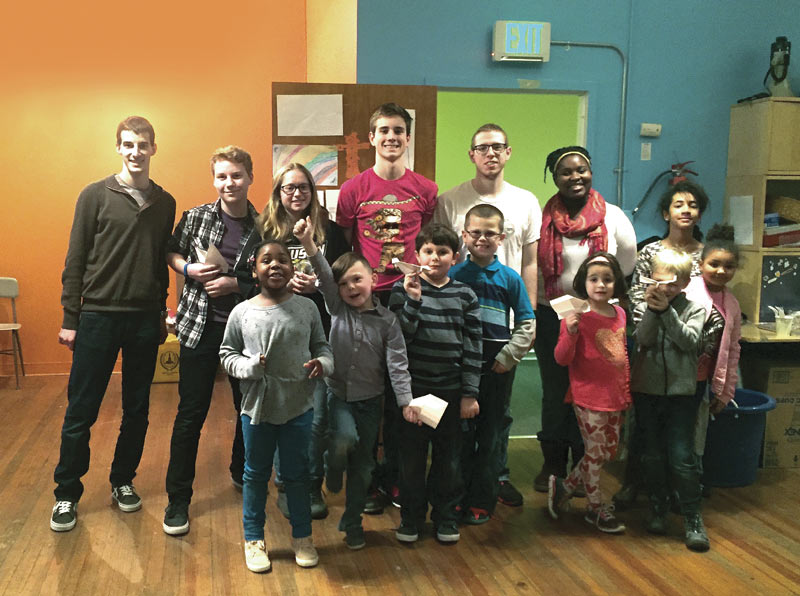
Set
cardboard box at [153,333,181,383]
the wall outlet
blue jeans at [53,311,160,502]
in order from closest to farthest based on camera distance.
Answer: blue jeans at [53,311,160,502] < the wall outlet < cardboard box at [153,333,181,383]

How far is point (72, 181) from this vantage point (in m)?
5.66

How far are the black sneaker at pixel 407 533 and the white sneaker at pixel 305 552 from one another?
33 centimetres

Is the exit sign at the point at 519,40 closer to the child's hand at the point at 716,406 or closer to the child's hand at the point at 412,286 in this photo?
the child's hand at the point at 412,286

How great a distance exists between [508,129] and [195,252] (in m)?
4.17

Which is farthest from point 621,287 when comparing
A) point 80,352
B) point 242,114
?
point 242,114

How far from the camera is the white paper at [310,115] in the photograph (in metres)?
3.65

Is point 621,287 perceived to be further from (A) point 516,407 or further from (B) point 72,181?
(B) point 72,181

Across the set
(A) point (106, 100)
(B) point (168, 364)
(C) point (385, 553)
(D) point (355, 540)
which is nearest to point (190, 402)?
(D) point (355, 540)

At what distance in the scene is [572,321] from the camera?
111 inches

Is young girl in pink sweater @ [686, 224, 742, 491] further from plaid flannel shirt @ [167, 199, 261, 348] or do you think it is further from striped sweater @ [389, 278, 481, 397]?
plaid flannel shirt @ [167, 199, 261, 348]

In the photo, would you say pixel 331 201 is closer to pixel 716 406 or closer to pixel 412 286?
pixel 412 286

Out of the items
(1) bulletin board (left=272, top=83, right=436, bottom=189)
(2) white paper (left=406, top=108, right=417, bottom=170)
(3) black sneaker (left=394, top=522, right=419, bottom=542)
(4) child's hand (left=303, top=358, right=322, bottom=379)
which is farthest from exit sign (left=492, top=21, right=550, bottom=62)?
(3) black sneaker (left=394, top=522, right=419, bottom=542)

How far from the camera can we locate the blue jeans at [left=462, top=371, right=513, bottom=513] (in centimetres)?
295

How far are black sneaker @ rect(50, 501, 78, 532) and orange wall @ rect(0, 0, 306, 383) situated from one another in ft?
10.1
